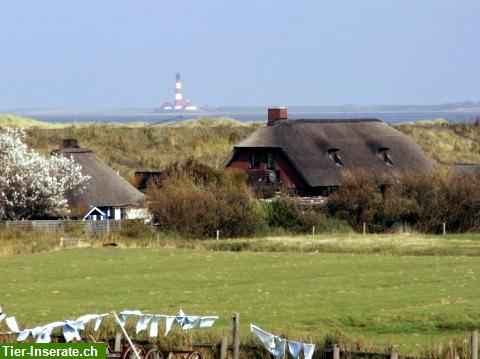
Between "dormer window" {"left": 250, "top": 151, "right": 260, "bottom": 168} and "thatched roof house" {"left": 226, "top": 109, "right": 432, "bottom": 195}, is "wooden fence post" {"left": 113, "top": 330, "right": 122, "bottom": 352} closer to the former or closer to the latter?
"thatched roof house" {"left": 226, "top": 109, "right": 432, "bottom": 195}

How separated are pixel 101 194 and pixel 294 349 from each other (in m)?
51.5

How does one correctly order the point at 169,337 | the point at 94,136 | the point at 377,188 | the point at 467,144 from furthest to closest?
the point at 467,144, the point at 94,136, the point at 377,188, the point at 169,337

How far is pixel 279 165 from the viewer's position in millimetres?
85625

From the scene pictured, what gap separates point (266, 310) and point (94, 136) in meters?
73.2

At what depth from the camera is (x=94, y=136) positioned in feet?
350

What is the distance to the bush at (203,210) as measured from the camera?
6812cm

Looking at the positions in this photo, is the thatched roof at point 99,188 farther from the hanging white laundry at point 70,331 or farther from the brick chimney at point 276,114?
the hanging white laundry at point 70,331

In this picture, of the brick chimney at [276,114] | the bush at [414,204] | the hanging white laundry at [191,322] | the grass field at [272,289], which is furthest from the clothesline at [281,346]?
the brick chimney at [276,114]

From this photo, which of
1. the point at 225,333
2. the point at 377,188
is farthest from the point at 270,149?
the point at 225,333

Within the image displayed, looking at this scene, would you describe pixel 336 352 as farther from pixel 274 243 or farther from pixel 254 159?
pixel 254 159

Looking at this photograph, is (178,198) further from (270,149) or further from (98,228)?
(270,149)

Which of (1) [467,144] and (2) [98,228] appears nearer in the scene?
(2) [98,228]

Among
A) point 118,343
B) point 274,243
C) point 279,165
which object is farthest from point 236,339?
point 279,165

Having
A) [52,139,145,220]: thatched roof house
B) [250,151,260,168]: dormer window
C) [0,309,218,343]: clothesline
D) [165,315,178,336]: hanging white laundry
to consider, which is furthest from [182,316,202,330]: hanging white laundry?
[250,151,260,168]: dormer window
